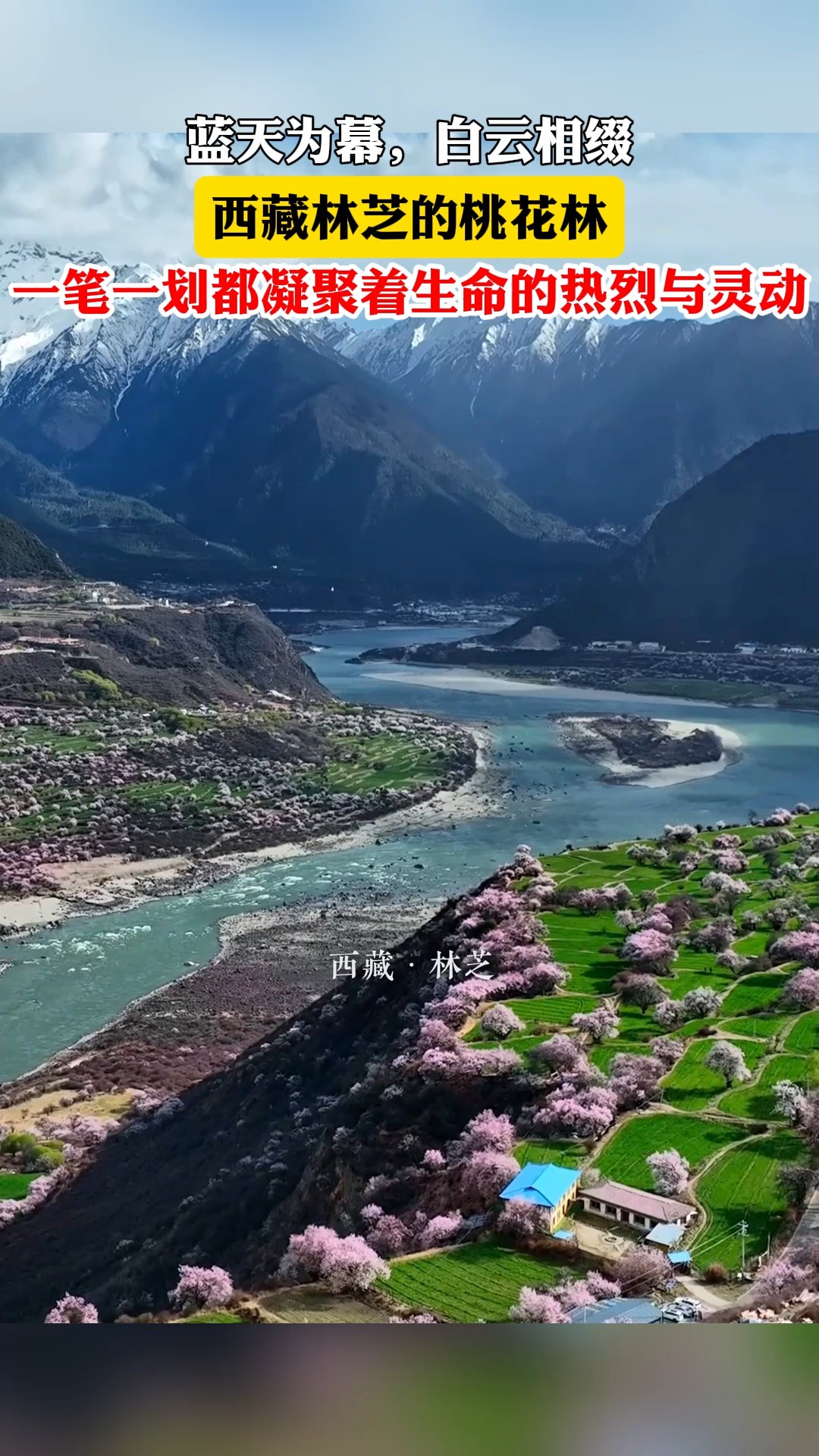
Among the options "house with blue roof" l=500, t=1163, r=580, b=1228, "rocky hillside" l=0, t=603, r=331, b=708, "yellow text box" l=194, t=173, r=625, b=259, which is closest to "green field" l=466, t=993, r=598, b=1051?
"house with blue roof" l=500, t=1163, r=580, b=1228

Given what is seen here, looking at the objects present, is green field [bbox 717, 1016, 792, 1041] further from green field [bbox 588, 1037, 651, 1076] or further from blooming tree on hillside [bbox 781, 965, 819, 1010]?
green field [bbox 588, 1037, 651, 1076]

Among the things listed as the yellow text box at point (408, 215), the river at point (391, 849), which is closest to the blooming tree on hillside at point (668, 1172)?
the river at point (391, 849)

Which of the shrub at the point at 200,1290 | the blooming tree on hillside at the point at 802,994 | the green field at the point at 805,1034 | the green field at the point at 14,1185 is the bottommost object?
the green field at the point at 14,1185

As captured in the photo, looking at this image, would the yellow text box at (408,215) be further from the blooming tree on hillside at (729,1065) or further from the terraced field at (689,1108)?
the blooming tree on hillside at (729,1065)

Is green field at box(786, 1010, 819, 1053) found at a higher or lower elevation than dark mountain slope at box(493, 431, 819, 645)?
lower

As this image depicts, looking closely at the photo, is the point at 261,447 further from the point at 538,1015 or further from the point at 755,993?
the point at 755,993

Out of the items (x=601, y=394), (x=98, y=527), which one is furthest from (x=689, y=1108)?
(x=601, y=394)
